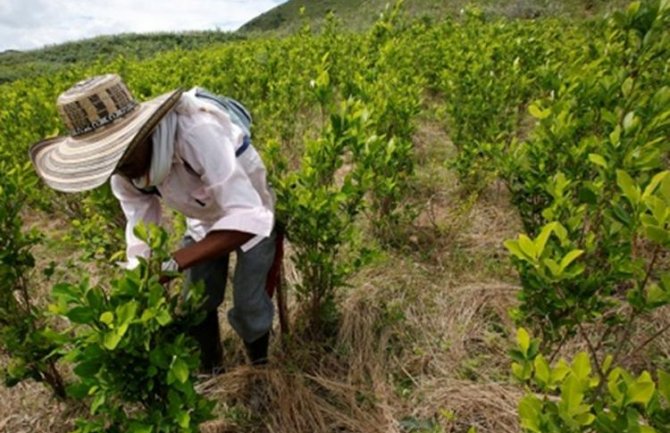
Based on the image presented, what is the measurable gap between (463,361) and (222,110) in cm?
163

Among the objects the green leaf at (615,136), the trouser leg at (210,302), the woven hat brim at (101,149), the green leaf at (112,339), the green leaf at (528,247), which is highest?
the woven hat brim at (101,149)

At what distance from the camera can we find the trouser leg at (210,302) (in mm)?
2188

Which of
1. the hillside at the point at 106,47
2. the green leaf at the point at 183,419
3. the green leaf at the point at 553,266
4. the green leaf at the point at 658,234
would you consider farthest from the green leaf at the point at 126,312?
the hillside at the point at 106,47

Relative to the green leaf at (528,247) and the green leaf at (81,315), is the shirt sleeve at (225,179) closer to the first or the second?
the green leaf at (81,315)

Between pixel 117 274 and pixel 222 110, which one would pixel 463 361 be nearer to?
pixel 222 110

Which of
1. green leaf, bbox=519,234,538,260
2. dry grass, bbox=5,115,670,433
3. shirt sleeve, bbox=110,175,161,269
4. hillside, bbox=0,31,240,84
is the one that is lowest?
dry grass, bbox=5,115,670,433

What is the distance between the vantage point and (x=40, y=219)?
14.8 feet

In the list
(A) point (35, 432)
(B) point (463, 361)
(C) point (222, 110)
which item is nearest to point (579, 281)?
(B) point (463, 361)

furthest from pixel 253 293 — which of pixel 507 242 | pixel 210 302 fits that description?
pixel 507 242

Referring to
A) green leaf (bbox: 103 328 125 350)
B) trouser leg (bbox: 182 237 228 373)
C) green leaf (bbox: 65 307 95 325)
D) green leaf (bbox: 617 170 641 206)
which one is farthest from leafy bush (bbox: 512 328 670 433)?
trouser leg (bbox: 182 237 228 373)

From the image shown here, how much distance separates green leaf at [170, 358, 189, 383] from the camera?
1367 millimetres

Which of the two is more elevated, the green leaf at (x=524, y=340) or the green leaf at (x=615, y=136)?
the green leaf at (x=615, y=136)

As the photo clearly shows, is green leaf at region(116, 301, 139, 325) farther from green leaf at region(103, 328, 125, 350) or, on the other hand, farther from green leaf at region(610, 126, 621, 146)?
green leaf at region(610, 126, 621, 146)

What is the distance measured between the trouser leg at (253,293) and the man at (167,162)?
2cm
